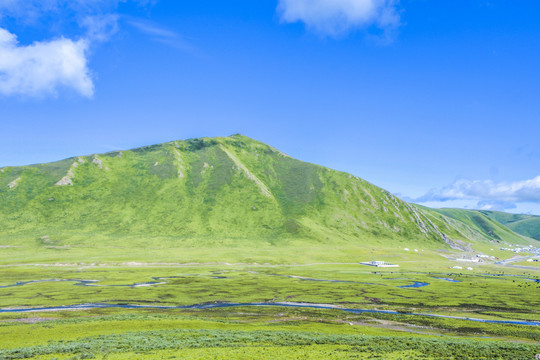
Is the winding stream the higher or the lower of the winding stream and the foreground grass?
the lower

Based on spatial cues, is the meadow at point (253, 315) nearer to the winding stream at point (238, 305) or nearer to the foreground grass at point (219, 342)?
the foreground grass at point (219, 342)

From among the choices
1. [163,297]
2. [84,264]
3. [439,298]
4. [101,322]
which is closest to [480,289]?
[439,298]

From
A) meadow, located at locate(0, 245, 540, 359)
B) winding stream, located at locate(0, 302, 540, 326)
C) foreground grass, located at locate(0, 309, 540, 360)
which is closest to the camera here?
foreground grass, located at locate(0, 309, 540, 360)

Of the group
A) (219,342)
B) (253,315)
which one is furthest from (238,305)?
(219,342)

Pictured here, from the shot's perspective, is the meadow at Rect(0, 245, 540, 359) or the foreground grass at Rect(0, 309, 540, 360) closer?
the foreground grass at Rect(0, 309, 540, 360)

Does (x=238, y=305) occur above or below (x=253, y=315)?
below

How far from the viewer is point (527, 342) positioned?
206ft

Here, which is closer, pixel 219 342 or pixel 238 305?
pixel 219 342


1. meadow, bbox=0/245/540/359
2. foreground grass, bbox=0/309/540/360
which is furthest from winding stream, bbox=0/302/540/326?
foreground grass, bbox=0/309/540/360

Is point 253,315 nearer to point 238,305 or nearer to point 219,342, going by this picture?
point 238,305

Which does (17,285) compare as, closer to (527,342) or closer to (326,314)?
(326,314)

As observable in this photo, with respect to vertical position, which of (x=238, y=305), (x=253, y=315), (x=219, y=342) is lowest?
(x=238, y=305)

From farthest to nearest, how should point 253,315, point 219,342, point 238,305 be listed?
point 238,305
point 253,315
point 219,342

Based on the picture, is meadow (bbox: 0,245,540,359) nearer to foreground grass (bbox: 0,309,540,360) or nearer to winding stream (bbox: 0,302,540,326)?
foreground grass (bbox: 0,309,540,360)
